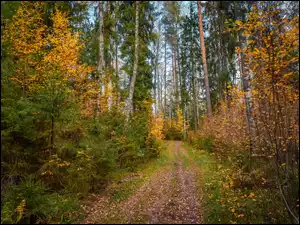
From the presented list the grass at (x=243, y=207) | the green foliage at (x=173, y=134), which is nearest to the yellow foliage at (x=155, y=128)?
the green foliage at (x=173, y=134)

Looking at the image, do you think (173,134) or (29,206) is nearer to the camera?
(29,206)

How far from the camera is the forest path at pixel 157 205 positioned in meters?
4.33

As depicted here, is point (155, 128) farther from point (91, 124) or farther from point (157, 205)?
point (157, 205)

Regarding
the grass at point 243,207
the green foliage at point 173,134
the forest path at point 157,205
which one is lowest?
the forest path at point 157,205

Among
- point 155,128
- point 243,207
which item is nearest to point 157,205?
point 243,207

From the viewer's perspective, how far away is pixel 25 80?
20.6ft

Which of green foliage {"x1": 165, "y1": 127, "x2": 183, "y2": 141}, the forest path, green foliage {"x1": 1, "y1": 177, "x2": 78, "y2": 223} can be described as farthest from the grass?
green foliage {"x1": 165, "y1": 127, "x2": 183, "y2": 141}

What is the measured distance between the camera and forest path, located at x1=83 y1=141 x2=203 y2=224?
4.33m

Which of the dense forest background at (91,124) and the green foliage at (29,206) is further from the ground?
the dense forest background at (91,124)

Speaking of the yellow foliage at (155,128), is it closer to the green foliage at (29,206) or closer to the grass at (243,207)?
the grass at (243,207)

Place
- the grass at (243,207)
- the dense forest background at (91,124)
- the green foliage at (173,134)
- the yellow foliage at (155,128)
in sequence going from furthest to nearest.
Result: the green foliage at (173,134) < the yellow foliage at (155,128) < the grass at (243,207) < the dense forest background at (91,124)

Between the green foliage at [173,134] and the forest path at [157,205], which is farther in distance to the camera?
the green foliage at [173,134]

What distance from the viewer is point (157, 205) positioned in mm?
4996

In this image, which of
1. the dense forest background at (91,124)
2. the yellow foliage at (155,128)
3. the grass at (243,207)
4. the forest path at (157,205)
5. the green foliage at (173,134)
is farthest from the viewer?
the green foliage at (173,134)
